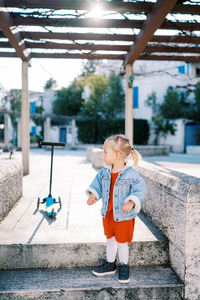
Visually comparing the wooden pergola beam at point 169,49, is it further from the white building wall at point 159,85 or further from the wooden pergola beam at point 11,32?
the white building wall at point 159,85

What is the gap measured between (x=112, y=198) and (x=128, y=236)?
1.22ft

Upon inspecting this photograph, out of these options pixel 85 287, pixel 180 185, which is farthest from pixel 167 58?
pixel 85 287

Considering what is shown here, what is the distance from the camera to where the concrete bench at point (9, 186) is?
3.27 meters

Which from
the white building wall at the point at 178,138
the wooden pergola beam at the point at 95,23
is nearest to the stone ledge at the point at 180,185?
the wooden pergola beam at the point at 95,23

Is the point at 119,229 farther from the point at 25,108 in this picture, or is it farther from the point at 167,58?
the point at 167,58

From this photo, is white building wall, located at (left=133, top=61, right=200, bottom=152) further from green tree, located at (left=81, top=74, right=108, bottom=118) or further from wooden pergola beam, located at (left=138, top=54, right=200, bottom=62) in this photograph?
wooden pergola beam, located at (left=138, top=54, right=200, bottom=62)

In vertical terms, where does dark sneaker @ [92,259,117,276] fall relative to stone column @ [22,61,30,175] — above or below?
below

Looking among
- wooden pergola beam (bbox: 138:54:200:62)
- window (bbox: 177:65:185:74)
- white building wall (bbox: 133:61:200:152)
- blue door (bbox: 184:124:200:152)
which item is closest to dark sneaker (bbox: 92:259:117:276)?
wooden pergola beam (bbox: 138:54:200:62)

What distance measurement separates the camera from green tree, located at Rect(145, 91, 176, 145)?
66.4 ft

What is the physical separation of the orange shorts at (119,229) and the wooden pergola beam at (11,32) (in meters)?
3.41

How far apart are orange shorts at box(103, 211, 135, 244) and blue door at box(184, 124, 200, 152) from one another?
60.3 feet

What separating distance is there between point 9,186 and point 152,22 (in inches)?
126

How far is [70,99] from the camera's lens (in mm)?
27844

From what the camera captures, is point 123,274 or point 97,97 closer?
point 123,274
